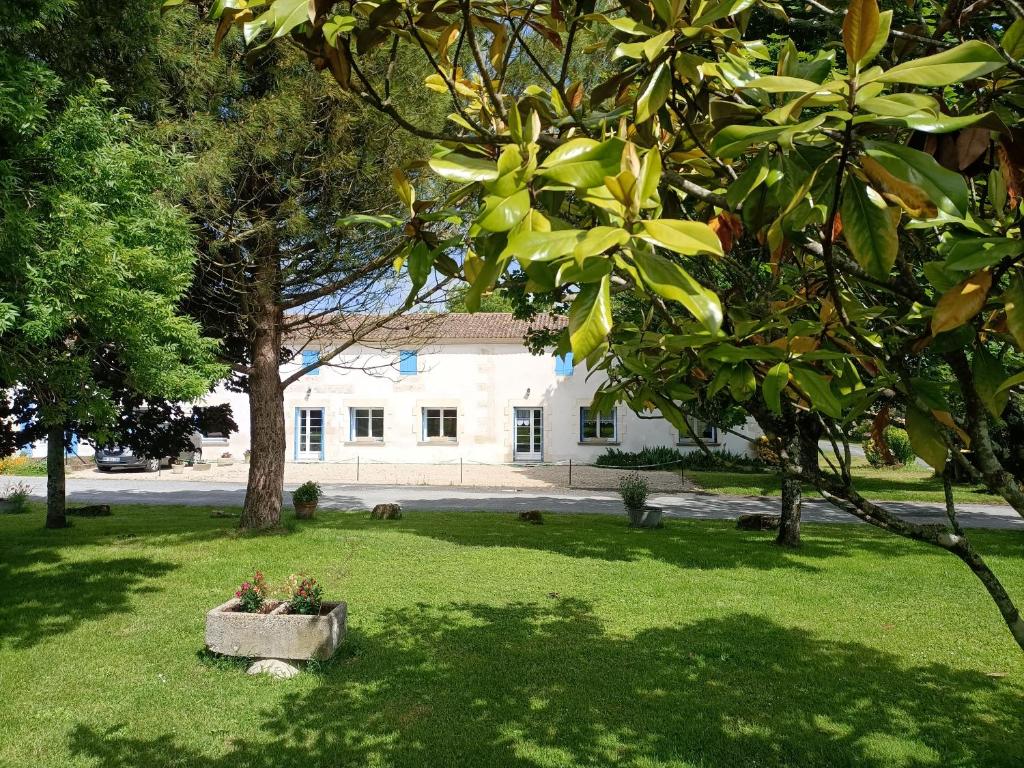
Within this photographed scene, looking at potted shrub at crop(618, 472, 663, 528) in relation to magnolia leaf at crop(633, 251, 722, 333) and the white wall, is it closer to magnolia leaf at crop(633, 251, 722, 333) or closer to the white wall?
magnolia leaf at crop(633, 251, 722, 333)

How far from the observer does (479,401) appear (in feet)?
87.9

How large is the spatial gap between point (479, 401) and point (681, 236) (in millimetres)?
25955

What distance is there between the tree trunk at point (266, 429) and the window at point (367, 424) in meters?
15.2

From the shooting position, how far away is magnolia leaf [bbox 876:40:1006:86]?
3.00 feet

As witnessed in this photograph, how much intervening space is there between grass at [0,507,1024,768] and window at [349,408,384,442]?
665 inches

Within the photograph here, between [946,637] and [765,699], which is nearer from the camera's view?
[765,699]

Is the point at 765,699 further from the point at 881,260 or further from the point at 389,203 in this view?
the point at 389,203

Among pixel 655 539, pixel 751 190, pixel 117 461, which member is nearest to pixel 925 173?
pixel 751 190

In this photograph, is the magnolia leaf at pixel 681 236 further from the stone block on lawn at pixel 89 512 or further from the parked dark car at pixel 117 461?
the parked dark car at pixel 117 461

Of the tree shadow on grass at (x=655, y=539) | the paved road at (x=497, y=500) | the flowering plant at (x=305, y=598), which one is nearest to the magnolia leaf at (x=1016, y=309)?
the flowering plant at (x=305, y=598)

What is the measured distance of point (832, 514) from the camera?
16250 mm

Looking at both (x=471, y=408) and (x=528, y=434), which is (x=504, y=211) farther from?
(x=528, y=434)

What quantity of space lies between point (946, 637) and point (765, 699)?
110 inches

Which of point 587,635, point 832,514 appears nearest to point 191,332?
point 587,635
